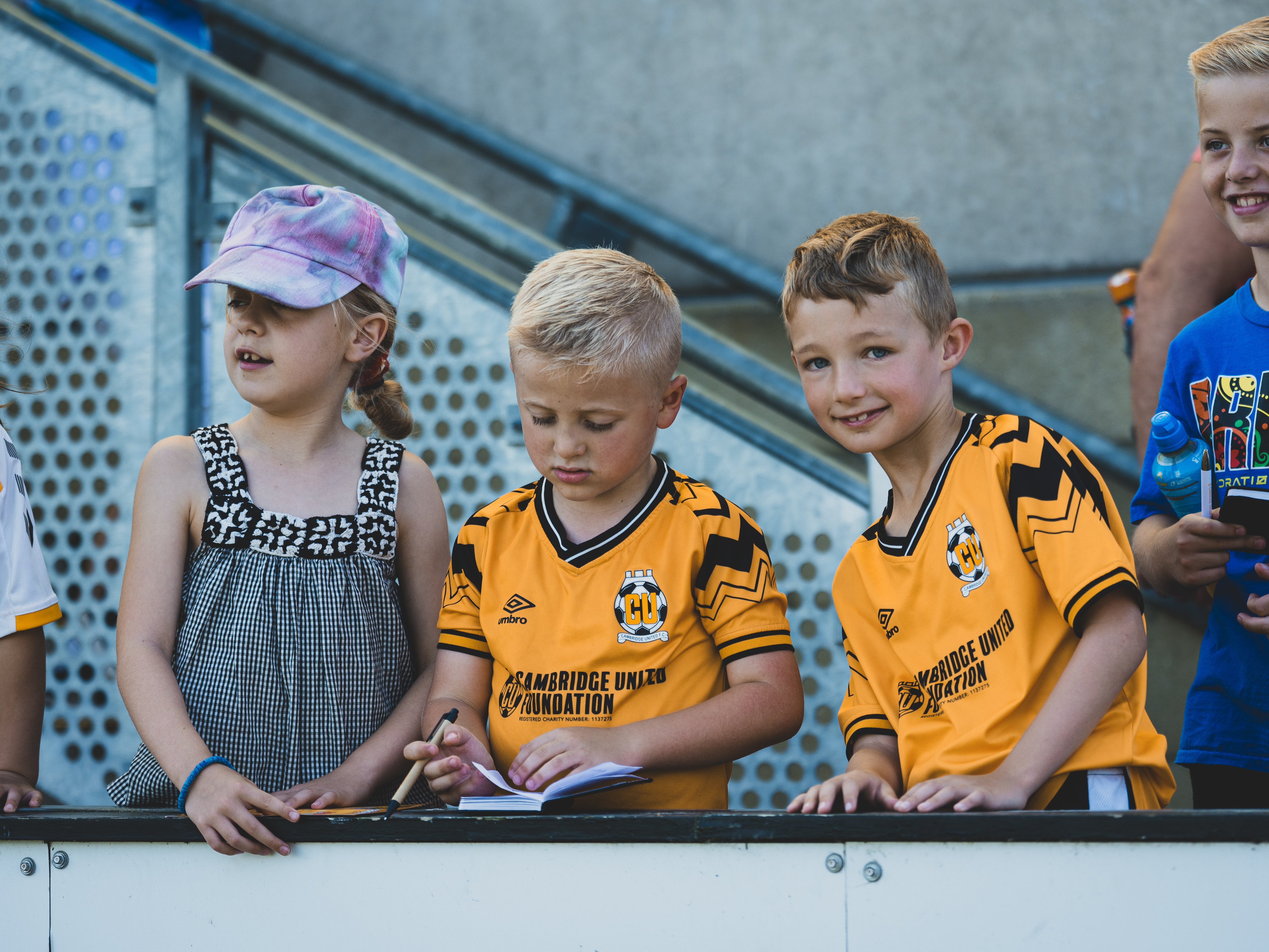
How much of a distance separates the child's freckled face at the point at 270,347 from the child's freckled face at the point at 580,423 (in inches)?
16.5

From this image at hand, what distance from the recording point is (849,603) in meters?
1.89

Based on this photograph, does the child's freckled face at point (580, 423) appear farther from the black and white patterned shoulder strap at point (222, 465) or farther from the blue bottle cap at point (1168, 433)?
the blue bottle cap at point (1168, 433)

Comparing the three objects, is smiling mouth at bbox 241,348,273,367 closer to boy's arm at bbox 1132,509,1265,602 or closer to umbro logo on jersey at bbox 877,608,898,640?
umbro logo on jersey at bbox 877,608,898,640

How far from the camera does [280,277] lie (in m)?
2.04

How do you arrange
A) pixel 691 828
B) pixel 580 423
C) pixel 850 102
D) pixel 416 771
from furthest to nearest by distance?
pixel 850 102
pixel 580 423
pixel 416 771
pixel 691 828

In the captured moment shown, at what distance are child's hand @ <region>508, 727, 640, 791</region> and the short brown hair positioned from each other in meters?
0.73

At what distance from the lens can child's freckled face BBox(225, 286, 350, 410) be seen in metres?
2.06

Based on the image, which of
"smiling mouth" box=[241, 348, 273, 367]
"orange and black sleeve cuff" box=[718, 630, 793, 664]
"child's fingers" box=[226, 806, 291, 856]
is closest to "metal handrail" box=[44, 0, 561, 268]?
"smiling mouth" box=[241, 348, 273, 367]

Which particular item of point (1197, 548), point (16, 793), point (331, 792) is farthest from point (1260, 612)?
point (16, 793)

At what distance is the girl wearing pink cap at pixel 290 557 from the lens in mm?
1973

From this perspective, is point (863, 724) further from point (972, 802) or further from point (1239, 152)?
point (1239, 152)

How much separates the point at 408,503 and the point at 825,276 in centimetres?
87

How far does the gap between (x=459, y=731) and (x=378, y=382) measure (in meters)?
0.86

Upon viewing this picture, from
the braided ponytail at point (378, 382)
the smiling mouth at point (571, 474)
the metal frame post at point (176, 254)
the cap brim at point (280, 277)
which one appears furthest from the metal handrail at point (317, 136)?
the smiling mouth at point (571, 474)
